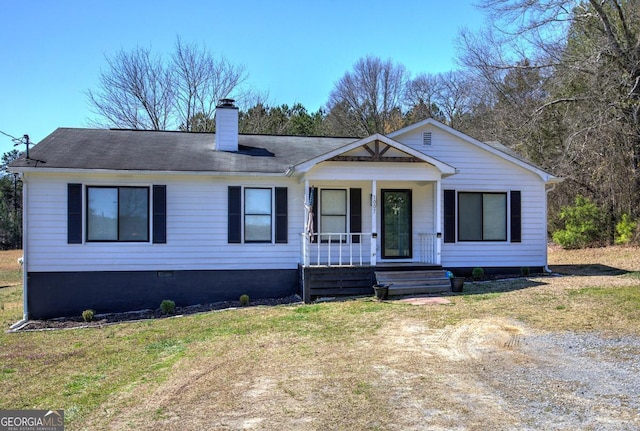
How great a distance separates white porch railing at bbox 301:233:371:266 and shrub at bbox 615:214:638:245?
11.6 metres

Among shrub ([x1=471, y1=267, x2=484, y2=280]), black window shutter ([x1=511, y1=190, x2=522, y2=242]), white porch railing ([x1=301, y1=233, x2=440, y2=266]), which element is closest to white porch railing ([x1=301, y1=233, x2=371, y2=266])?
white porch railing ([x1=301, y1=233, x2=440, y2=266])

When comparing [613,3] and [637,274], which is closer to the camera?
[637,274]

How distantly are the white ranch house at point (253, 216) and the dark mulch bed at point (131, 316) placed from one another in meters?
0.24

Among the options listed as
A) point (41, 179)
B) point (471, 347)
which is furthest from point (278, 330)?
point (41, 179)

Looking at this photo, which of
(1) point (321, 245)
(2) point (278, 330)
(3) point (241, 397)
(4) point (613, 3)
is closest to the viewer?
(3) point (241, 397)

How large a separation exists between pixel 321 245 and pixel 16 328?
7.06 meters

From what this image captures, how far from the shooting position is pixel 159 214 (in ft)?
41.7

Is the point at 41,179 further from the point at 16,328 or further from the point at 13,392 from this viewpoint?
the point at 13,392

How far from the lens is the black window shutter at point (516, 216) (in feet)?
47.6

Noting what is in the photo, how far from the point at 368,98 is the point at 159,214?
28806mm

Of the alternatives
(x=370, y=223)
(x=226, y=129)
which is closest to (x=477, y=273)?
(x=370, y=223)

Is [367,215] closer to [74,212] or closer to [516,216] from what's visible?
[516,216]

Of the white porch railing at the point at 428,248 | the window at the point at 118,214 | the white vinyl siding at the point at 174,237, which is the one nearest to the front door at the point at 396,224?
the white porch railing at the point at 428,248

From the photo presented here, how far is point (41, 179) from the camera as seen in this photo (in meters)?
12.2
